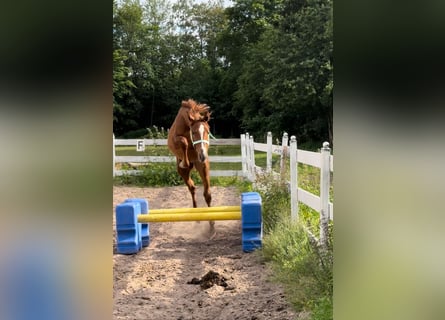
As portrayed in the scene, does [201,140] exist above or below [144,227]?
above

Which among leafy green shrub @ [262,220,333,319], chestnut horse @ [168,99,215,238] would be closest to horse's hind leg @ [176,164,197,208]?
chestnut horse @ [168,99,215,238]

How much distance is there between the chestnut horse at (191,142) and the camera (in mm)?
1208

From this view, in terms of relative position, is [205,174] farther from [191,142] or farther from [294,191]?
[294,191]

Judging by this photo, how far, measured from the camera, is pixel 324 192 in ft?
4.24

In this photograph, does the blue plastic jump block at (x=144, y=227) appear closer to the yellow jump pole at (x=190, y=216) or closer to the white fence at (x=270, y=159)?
the yellow jump pole at (x=190, y=216)

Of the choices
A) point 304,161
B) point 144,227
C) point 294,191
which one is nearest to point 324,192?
point 304,161

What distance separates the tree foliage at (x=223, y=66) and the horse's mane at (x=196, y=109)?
18 mm

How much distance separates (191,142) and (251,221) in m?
0.38

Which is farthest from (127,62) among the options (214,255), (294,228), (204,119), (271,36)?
(294,228)

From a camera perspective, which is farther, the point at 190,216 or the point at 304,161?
the point at 190,216

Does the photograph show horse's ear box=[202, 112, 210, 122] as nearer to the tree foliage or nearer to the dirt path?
the tree foliage
